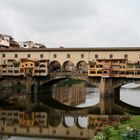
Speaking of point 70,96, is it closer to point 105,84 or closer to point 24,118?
point 105,84

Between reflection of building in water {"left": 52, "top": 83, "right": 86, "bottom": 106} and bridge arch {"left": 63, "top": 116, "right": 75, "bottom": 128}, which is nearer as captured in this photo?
bridge arch {"left": 63, "top": 116, "right": 75, "bottom": 128}

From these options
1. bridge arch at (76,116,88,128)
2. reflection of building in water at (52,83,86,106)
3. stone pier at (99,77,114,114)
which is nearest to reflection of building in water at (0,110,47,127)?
bridge arch at (76,116,88,128)

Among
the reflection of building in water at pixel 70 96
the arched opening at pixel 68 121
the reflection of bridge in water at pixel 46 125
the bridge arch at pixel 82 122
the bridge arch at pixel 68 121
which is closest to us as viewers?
the reflection of bridge in water at pixel 46 125

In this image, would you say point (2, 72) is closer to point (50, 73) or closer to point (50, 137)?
point (50, 73)

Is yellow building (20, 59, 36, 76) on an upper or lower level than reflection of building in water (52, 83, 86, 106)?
upper

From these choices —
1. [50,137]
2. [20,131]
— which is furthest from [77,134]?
[20,131]

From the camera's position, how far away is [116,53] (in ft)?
196

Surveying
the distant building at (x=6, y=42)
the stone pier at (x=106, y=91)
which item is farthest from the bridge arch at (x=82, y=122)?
the distant building at (x=6, y=42)

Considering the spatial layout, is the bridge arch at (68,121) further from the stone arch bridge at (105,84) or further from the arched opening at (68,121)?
the stone arch bridge at (105,84)

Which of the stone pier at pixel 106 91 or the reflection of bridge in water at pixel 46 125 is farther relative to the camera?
the stone pier at pixel 106 91

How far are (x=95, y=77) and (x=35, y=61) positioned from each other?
35.8ft

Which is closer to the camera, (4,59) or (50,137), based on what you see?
(50,137)

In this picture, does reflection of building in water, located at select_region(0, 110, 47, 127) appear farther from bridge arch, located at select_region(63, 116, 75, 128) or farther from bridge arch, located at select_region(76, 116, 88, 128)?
bridge arch, located at select_region(76, 116, 88, 128)

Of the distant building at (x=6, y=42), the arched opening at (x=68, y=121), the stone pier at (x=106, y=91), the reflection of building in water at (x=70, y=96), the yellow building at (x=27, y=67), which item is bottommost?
the reflection of building in water at (x=70, y=96)
